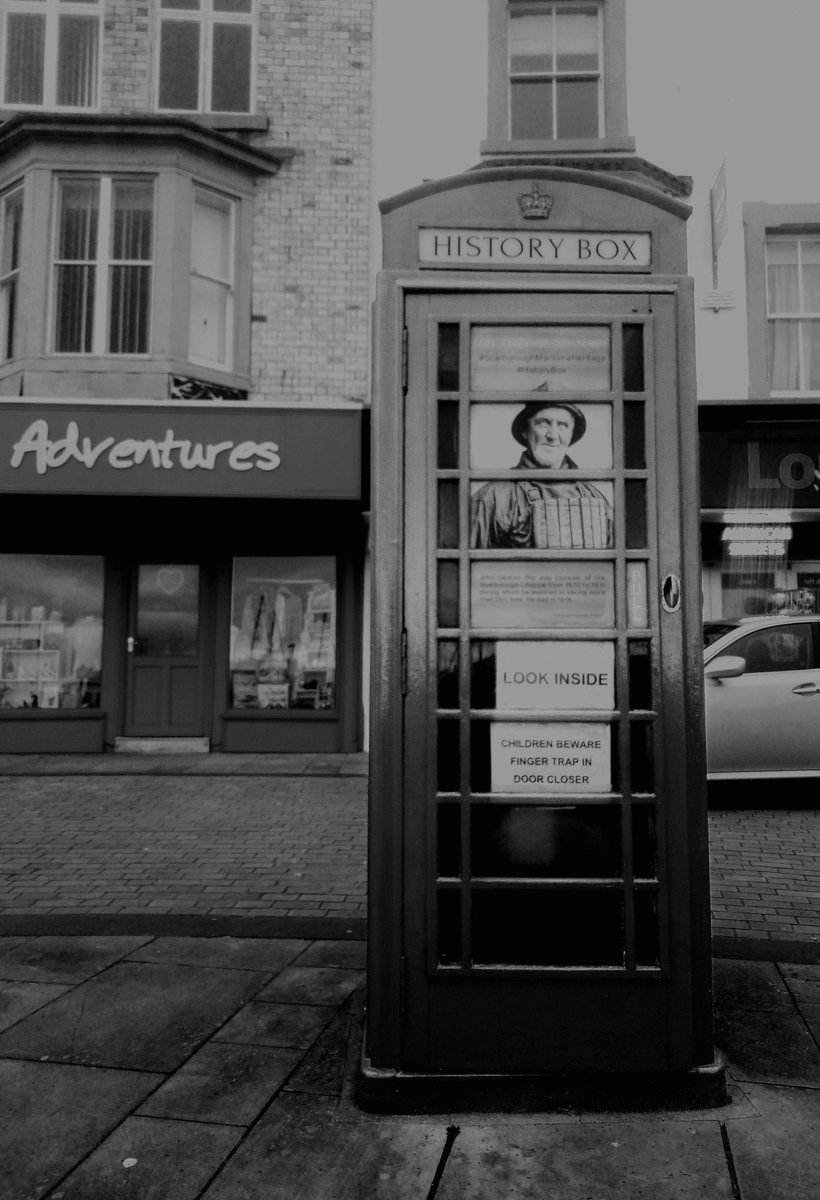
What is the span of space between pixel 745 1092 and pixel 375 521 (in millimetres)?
2277

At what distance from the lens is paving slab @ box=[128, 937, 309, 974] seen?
4.09 metres

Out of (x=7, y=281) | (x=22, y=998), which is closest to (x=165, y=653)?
(x=7, y=281)

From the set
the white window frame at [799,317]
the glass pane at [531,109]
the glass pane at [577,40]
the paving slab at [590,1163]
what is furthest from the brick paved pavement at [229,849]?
the glass pane at [577,40]

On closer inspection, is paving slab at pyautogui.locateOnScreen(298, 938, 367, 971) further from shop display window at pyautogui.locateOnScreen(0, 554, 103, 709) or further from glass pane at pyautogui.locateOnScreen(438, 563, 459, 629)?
shop display window at pyautogui.locateOnScreen(0, 554, 103, 709)

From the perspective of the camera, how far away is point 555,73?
A: 10648 mm

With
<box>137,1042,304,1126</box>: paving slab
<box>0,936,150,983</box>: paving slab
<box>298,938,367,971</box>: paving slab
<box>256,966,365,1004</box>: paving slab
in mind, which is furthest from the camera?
<box>298,938,367,971</box>: paving slab

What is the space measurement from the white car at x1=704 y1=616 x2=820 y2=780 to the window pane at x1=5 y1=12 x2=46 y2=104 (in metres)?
10.6

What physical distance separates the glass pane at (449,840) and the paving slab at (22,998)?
1.97m

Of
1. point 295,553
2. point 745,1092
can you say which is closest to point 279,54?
point 295,553

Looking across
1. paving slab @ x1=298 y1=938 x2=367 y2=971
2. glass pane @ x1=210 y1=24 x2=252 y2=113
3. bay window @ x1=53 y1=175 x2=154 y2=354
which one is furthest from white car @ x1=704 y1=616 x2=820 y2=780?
glass pane @ x1=210 y1=24 x2=252 y2=113

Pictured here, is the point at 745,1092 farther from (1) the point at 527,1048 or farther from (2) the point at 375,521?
(2) the point at 375,521

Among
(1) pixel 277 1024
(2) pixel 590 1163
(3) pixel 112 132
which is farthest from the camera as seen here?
(3) pixel 112 132

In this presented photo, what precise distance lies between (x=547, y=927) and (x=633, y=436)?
5.50 feet

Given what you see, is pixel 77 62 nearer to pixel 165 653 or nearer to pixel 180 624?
pixel 180 624
